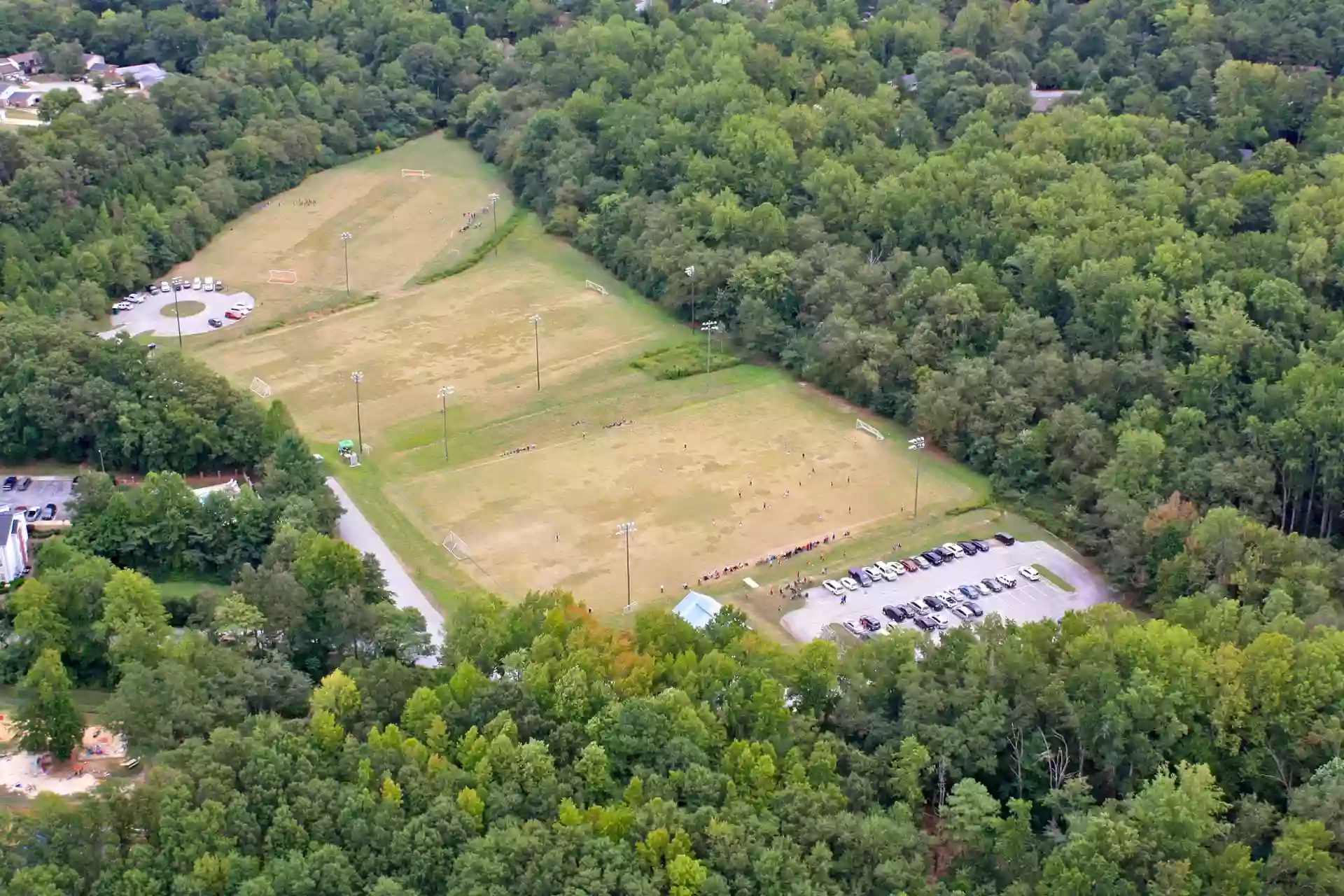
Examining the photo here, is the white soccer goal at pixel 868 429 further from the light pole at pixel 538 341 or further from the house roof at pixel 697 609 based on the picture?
the house roof at pixel 697 609

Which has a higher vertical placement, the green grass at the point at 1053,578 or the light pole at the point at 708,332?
the light pole at the point at 708,332

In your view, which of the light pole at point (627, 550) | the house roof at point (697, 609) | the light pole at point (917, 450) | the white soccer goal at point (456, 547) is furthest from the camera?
the light pole at point (917, 450)

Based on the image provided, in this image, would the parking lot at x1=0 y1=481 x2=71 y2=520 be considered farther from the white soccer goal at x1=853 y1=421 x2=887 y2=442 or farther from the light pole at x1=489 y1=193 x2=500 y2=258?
the white soccer goal at x1=853 y1=421 x2=887 y2=442

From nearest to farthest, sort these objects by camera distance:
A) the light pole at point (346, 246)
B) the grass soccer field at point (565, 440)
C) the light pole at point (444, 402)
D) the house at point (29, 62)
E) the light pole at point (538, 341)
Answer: the grass soccer field at point (565, 440)
the light pole at point (444, 402)
the light pole at point (538, 341)
the light pole at point (346, 246)
the house at point (29, 62)

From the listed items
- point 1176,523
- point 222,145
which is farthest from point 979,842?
point 222,145

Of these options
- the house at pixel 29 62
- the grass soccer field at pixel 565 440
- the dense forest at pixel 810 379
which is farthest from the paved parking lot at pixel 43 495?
the house at pixel 29 62

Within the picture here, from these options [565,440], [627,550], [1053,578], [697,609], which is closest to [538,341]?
[565,440]
